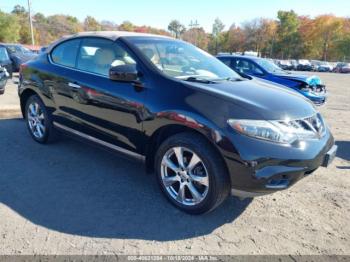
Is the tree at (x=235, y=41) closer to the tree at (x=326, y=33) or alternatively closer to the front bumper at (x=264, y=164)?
the tree at (x=326, y=33)

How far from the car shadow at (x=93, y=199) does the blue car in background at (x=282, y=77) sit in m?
5.05

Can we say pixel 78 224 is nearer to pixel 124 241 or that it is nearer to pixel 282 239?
pixel 124 241

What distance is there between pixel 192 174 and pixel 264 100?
3.24ft

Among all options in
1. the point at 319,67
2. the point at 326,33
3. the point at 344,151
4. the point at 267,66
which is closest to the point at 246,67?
the point at 267,66

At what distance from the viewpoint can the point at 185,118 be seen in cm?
296

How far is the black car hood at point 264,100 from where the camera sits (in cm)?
286

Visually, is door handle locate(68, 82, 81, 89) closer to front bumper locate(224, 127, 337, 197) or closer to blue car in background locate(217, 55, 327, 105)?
front bumper locate(224, 127, 337, 197)

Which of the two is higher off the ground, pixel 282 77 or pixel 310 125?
pixel 282 77

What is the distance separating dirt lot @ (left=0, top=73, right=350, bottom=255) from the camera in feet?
8.75

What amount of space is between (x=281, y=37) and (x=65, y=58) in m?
80.6

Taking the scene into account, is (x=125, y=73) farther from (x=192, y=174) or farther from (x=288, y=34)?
(x=288, y=34)

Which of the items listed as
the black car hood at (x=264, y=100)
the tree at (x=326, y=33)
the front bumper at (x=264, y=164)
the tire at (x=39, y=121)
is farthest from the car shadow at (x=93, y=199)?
the tree at (x=326, y=33)

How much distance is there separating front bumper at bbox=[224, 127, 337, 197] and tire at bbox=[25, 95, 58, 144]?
304 centimetres

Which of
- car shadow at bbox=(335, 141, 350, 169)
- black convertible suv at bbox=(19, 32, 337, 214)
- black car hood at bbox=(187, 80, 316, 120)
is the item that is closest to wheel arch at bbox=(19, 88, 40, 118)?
black convertible suv at bbox=(19, 32, 337, 214)
